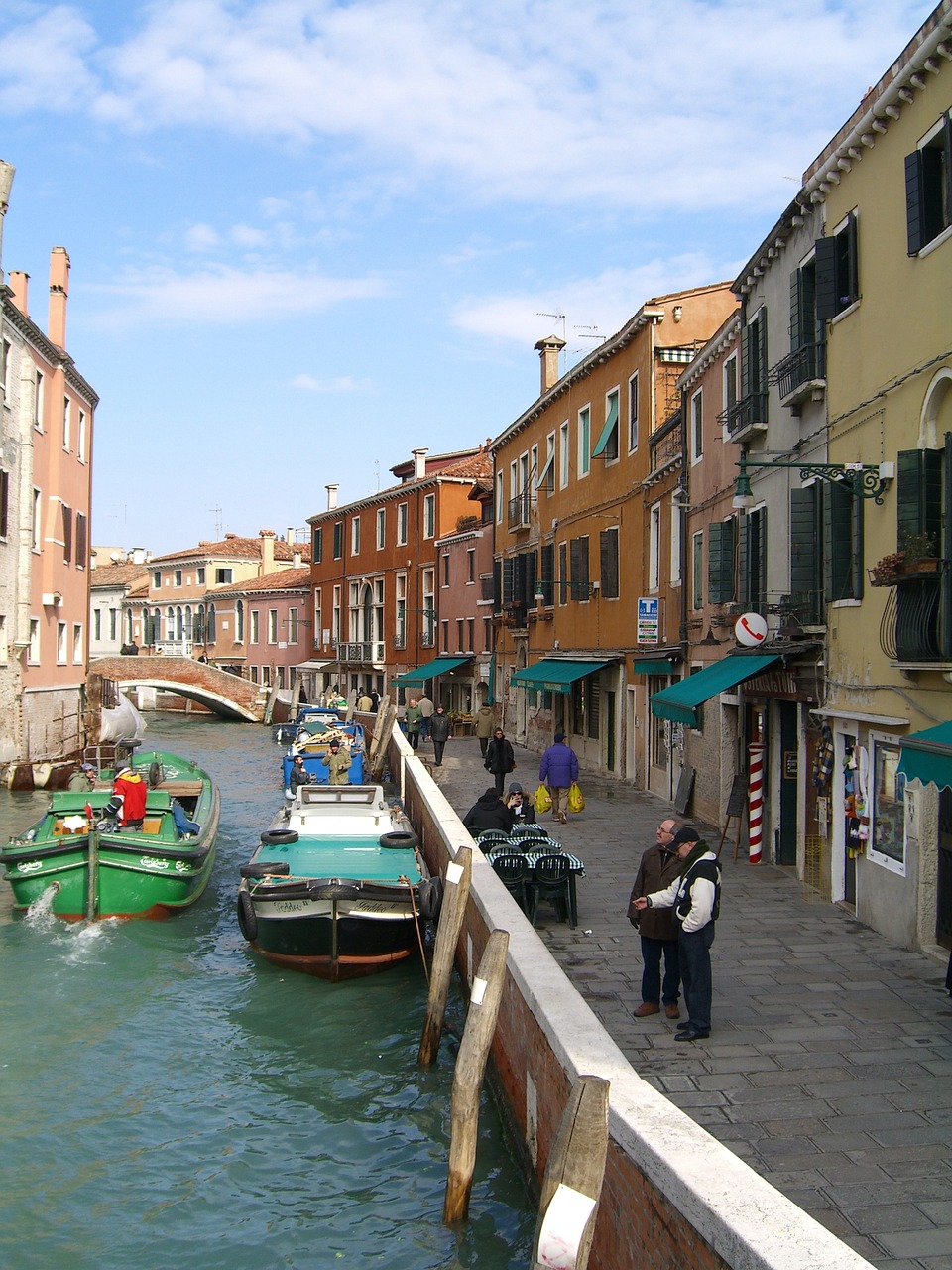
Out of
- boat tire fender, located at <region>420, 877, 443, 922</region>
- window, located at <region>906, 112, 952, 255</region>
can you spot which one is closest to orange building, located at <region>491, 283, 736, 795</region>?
boat tire fender, located at <region>420, 877, 443, 922</region>

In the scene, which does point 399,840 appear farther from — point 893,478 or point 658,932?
point 893,478

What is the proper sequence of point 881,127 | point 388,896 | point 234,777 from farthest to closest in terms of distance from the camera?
point 234,777
point 388,896
point 881,127

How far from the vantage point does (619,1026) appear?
7023 millimetres

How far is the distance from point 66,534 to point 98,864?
17724mm

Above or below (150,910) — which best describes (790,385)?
above

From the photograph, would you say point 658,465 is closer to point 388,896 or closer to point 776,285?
point 776,285

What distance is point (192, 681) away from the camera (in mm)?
47906

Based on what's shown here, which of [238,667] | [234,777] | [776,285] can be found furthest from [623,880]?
[238,667]

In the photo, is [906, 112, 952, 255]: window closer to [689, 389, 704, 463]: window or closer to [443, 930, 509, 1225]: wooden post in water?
[443, 930, 509, 1225]: wooden post in water

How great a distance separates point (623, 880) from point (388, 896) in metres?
2.42

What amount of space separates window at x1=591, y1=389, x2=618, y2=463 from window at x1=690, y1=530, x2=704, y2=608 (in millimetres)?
5307

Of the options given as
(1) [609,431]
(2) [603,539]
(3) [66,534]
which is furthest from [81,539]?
(1) [609,431]

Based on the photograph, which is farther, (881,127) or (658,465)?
(658,465)

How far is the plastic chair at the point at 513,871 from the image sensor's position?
9.70 m
